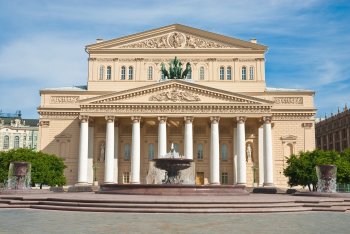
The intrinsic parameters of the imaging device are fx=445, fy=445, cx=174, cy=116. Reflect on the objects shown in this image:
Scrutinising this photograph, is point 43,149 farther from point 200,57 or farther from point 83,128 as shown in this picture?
point 200,57

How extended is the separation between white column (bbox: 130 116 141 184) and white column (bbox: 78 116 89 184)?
231 inches

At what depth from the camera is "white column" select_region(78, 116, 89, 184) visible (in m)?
55.7

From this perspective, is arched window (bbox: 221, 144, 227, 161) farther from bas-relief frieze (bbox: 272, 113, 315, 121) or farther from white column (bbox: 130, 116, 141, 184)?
white column (bbox: 130, 116, 141, 184)

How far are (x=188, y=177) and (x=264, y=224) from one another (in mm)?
24506

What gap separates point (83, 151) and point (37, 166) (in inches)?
301

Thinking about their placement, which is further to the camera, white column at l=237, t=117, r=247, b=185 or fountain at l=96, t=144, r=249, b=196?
white column at l=237, t=117, r=247, b=185

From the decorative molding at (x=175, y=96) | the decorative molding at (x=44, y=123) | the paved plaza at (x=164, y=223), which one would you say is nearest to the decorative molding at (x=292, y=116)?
the decorative molding at (x=175, y=96)

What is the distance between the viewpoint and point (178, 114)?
5603 cm

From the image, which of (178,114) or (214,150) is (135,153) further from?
(214,150)

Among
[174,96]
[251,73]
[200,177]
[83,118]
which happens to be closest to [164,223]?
[174,96]

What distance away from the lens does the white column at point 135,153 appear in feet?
182

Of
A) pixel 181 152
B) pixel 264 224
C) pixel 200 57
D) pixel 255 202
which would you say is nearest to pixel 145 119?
pixel 181 152

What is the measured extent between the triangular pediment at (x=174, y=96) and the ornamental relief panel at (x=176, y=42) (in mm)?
10976

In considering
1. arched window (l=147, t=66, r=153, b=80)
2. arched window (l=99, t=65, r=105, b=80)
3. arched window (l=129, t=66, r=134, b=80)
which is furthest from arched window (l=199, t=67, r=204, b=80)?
arched window (l=99, t=65, r=105, b=80)
